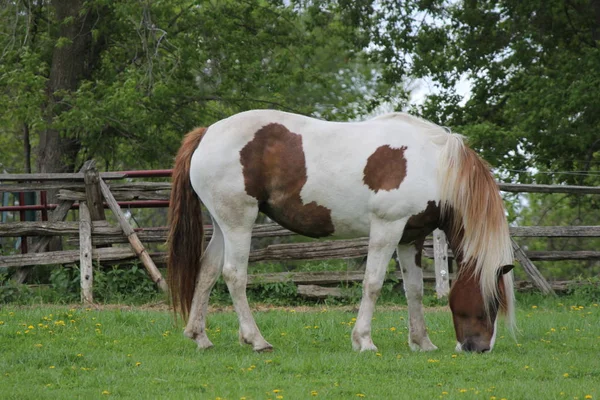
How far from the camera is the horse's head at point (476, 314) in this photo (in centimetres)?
689

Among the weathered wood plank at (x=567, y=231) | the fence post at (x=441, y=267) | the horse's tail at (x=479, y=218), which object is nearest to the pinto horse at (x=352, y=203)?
the horse's tail at (x=479, y=218)

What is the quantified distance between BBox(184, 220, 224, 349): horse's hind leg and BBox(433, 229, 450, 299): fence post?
4.68m

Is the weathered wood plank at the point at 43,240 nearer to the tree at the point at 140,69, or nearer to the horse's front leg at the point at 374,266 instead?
the tree at the point at 140,69

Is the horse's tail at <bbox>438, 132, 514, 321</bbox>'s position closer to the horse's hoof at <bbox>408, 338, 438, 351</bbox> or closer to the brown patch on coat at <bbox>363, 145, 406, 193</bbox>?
the brown patch on coat at <bbox>363, 145, 406, 193</bbox>

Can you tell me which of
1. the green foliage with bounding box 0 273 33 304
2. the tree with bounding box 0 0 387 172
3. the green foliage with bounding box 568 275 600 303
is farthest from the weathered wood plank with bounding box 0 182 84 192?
the green foliage with bounding box 568 275 600 303

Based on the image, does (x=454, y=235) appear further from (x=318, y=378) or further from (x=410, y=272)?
(x=318, y=378)

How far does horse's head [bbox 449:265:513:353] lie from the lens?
6.89 meters

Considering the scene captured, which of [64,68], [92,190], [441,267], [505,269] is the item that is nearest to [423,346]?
[505,269]

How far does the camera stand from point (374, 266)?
700 centimetres

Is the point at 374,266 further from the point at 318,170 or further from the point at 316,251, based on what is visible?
the point at 316,251

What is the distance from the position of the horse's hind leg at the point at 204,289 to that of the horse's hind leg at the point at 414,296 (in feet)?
5.23

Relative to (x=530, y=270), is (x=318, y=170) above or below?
above

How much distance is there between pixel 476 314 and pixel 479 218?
2.59 feet

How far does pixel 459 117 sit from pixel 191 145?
1065cm
